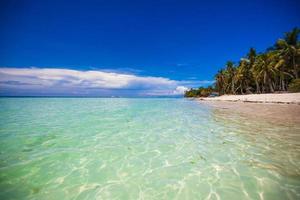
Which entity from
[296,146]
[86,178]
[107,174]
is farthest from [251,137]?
[86,178]

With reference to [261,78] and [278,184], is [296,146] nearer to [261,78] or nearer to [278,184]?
Result: [278,184]

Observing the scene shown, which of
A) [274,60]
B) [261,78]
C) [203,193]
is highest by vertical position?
[274,60]

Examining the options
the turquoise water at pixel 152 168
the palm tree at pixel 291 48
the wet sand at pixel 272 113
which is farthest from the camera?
the palm tree at pixel 291 48

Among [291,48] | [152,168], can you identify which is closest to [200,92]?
[291,48]

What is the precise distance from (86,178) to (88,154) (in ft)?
5.58

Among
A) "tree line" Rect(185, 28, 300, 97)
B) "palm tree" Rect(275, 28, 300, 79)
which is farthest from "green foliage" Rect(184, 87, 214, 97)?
"palm tree" Rect(275, 28, 300, 79)

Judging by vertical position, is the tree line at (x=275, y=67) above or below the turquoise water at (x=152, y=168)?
above

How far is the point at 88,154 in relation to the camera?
231 inches

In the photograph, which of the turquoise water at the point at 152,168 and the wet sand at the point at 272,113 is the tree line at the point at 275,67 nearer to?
the wet sand at the point at 272,113

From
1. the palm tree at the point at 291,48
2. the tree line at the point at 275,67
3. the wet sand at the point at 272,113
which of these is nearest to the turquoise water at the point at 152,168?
the wet sand at the point at 272,113

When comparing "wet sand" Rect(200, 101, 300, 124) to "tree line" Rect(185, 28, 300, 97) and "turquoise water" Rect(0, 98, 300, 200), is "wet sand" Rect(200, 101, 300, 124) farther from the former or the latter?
"tree line" Rect(185, 28, 300, 97)

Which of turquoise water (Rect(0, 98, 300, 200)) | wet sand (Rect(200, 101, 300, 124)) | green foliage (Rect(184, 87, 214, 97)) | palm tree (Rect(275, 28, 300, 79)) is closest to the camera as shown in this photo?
turquoise water (Rect(0, 98, 300, 200))

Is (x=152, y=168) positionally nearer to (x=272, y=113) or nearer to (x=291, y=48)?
(x=272, y=113)

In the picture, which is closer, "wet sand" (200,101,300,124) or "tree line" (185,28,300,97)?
"wet sand" (200,101,300,124)
